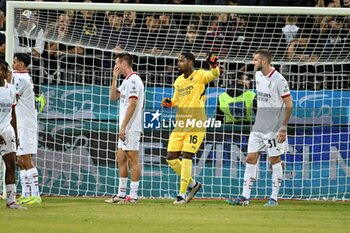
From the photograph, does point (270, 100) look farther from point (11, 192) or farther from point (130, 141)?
point (11, 192)

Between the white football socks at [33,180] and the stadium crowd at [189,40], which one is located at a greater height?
the stadium crowd at [189,40]

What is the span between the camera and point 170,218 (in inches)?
556

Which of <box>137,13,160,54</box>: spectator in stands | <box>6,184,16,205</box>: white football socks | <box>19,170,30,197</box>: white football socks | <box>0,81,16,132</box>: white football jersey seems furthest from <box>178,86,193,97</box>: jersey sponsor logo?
<box>6,184,16,205</box>: white football socks

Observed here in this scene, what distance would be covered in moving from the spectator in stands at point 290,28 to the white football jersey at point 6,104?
6196 millimetres

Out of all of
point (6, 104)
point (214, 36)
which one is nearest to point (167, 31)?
point (214, 36)

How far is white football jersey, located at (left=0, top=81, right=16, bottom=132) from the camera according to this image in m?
15.0

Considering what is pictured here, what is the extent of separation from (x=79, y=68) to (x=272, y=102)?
4.07 metres

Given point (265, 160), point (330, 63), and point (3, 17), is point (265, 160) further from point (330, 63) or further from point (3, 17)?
point (3, 17)

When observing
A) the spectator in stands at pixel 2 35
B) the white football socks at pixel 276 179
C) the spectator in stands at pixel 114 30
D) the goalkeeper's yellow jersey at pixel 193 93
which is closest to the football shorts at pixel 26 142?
the goalkeeper's yellow jersey at pixel 193 93

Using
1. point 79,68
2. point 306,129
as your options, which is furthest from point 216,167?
point 79,68

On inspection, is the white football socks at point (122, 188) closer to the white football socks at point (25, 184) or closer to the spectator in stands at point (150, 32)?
the white football socks at point (25, 184)

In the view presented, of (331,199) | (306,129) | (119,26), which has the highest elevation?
(119,26)

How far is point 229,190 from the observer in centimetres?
2030

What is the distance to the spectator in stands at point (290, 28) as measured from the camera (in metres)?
19.6
